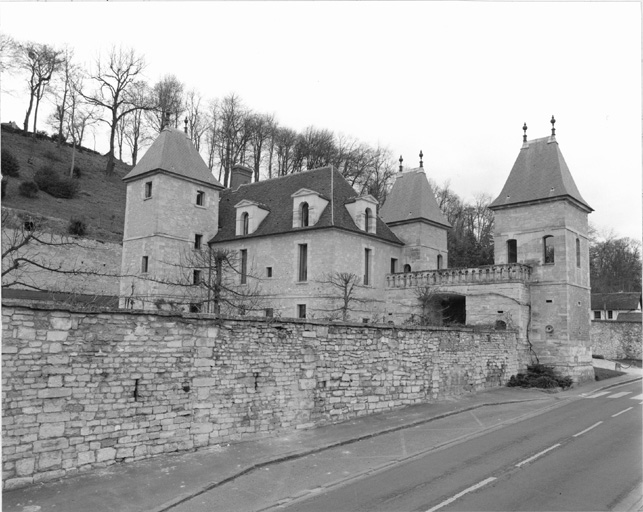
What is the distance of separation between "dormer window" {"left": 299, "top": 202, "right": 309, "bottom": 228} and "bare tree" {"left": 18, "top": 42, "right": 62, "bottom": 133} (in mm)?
33701

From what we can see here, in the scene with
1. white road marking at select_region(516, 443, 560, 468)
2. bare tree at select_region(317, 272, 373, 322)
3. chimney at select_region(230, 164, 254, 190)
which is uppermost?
chimney at select_region(230, 164, 254, 190)

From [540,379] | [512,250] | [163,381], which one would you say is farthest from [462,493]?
[512,250]

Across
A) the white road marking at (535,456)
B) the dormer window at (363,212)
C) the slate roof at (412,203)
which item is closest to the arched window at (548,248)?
the slate roof at (412,203)

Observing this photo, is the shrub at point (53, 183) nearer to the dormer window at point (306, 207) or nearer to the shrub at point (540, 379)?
the dormer window at point (306, 207)

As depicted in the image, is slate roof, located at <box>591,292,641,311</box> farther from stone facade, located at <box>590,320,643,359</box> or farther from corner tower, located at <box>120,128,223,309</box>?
corner tower, located at <box>120,128,223,309</box>

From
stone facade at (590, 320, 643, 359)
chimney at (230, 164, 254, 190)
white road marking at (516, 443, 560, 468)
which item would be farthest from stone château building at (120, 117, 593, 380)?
stone facade at (590, 320, 643, 359)

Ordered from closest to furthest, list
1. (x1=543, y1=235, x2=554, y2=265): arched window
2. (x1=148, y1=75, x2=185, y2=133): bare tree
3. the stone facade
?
(x1=543, y1=235, x2=554, y2=265): arched window, the stone facade, (x1=148, y1=75, x2=185, y2=133): bare tree

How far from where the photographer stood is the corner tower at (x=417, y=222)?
32.2 meters

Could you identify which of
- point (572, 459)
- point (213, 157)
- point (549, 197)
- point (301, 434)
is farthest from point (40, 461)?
point (213, 157)

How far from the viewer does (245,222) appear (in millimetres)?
32188

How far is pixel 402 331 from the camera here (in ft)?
57.9

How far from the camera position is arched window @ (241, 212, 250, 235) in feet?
104

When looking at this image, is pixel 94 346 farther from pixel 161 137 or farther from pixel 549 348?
pixel 161 137

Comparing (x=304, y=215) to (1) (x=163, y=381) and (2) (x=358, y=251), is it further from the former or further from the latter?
(1) (x=163, y=381)
